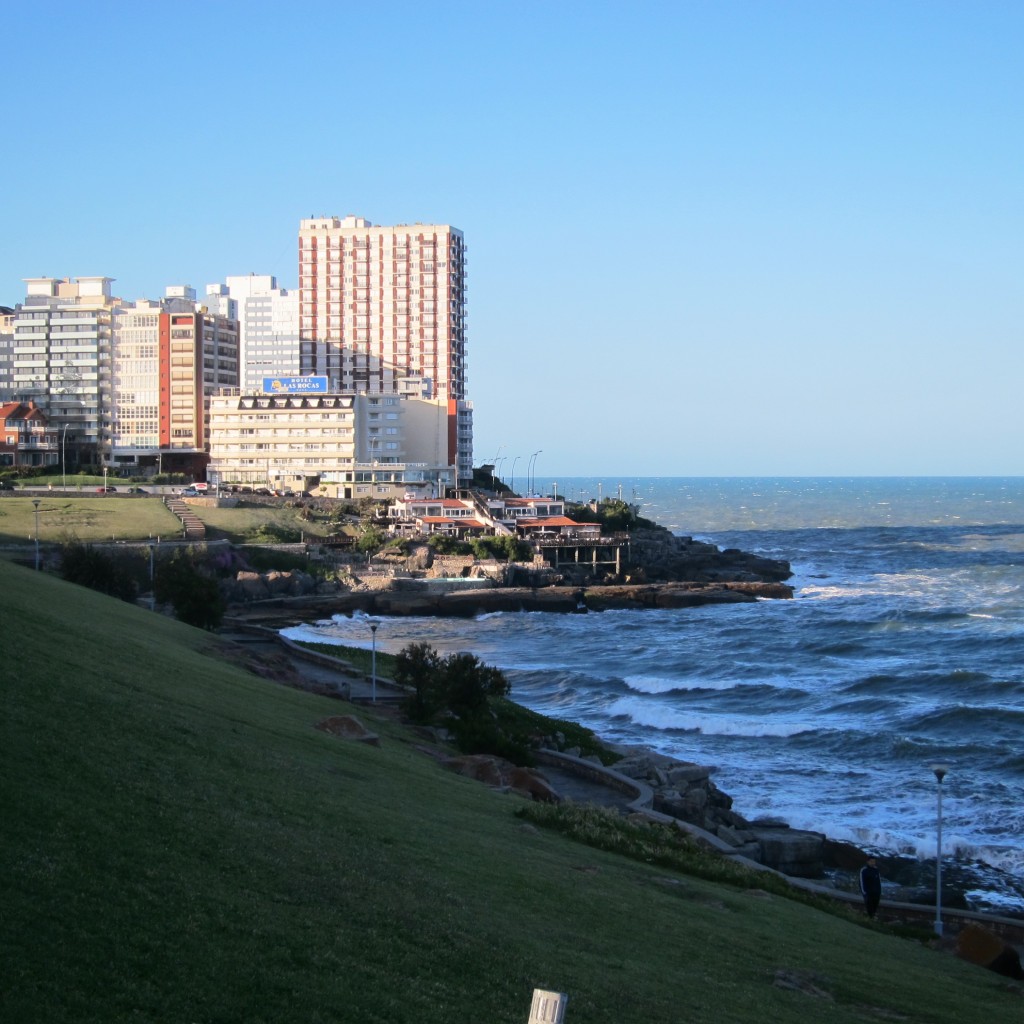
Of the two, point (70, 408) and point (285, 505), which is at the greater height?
point (70, 408)

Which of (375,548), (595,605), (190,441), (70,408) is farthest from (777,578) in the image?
(70,408)

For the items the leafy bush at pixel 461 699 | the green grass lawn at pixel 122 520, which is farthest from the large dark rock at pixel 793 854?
the green grass lawn at pixel 122 520

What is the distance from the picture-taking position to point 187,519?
92.9 meters

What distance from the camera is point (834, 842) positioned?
29.0m

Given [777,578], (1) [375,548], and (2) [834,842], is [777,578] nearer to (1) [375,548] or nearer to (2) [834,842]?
(1) [375,548]

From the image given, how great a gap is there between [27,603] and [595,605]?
61.7 meters

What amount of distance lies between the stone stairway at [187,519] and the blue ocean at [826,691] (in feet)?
61.4

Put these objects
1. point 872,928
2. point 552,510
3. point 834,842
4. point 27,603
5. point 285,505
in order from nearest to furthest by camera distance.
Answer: point 872,928
point 27,603
point 834,842
point 285,505
point 552,510

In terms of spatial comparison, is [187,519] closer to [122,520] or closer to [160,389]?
[122,520]

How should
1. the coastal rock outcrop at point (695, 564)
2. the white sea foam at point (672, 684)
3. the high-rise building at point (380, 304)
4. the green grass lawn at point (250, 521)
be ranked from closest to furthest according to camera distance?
1. the white sea foam at point (672, 684)
2. the green grass lawn at point (250, 521)
3. the coastal rock outcrop at point (695, 564)
4. the high-rise building at point (380, 304)

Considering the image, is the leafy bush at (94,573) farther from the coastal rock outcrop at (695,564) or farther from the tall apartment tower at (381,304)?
the tall apartment tower at (381,304)

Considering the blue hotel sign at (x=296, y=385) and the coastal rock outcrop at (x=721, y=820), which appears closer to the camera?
the coastal rock outcrop at (x=721, y=820)

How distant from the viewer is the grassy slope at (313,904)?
9969 millimetres

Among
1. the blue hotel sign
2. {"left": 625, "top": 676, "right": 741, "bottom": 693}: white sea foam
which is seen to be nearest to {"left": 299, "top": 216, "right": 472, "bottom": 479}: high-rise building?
the blue hotel sign
